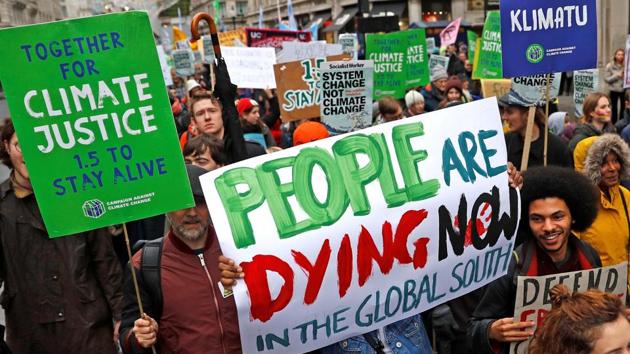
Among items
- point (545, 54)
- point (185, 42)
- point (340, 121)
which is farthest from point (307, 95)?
point (185, 42)

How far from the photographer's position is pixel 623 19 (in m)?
17.3

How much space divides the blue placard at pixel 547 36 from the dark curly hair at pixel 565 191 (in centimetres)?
124

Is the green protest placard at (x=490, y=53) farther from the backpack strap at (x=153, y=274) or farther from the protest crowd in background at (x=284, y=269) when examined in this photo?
the backpack strap at (x=153, y=274)

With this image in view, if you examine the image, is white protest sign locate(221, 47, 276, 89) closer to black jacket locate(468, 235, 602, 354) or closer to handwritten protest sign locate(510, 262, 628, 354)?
black jacket locate(468, 235, 602, 354)

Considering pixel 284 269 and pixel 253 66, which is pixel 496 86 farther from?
pixel 284 269

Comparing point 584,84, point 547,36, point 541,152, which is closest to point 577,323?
point 547,36

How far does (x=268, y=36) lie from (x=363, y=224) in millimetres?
9067

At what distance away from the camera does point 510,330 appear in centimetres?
259

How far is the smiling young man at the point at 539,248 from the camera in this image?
8.76 feet

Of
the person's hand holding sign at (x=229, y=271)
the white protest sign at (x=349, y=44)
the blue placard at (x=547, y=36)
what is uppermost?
the blue placard at (x=547, y=36)

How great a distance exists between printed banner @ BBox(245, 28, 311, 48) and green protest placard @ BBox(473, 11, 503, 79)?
12.9 feet

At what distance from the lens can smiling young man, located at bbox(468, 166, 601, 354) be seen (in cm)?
267

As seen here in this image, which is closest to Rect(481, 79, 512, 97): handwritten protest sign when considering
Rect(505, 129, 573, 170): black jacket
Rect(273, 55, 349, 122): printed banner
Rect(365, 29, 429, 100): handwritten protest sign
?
Rect(365, 29, 429, 100): handwritten protest sign

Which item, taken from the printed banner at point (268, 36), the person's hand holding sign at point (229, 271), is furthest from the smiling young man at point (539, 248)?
the printed banner at point (268, 36)
